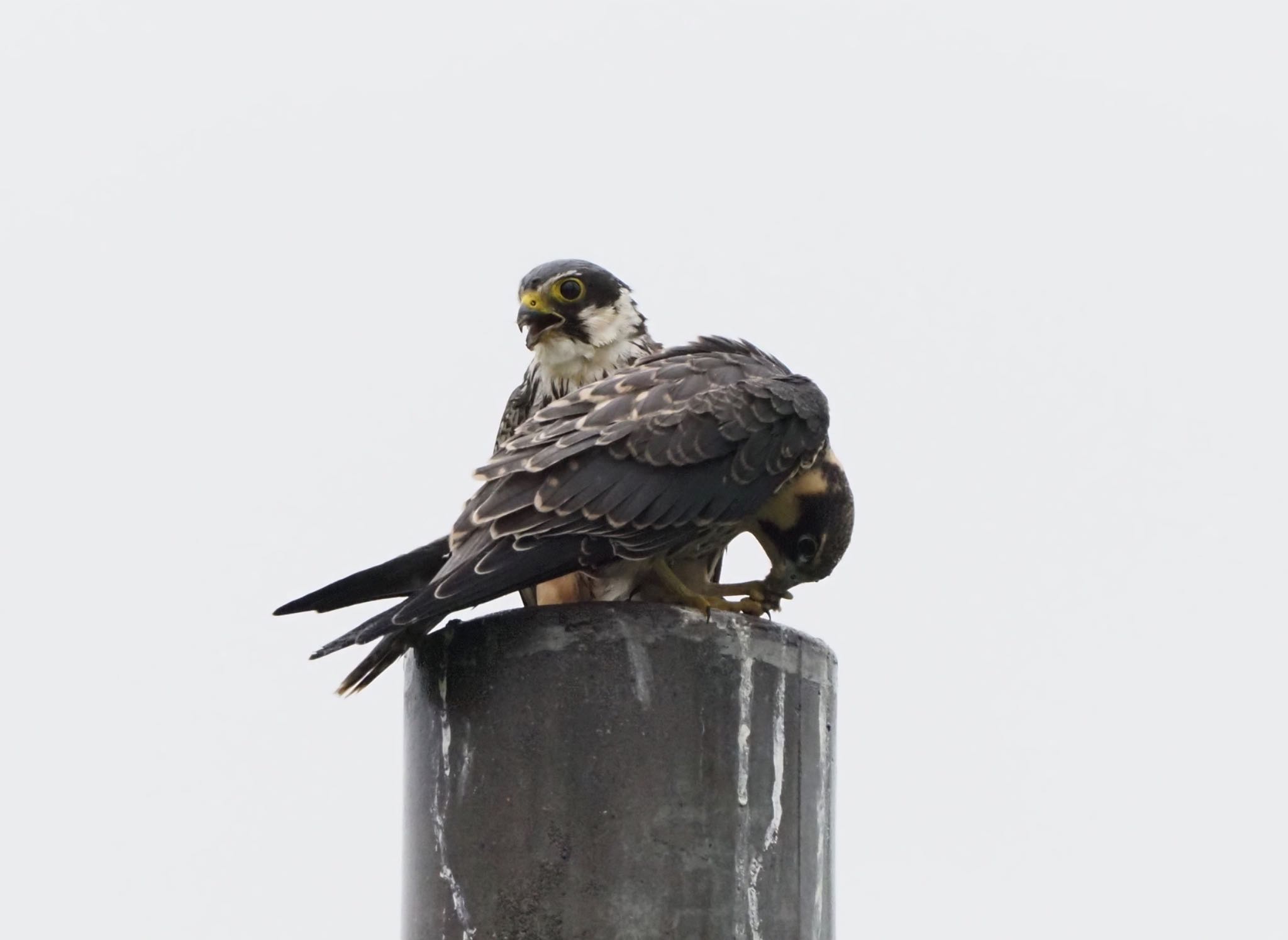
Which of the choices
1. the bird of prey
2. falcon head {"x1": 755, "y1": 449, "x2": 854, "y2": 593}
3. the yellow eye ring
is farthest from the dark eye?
falcon head {"x1": 755, "y1": 449, "x2": 854, "y2": 593}

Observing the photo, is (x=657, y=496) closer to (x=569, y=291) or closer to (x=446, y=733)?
(x=446, y=733)

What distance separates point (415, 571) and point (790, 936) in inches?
57.6

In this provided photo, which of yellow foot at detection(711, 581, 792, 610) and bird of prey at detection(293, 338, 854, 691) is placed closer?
bird of prey at detection(293, 338, 854, 691)

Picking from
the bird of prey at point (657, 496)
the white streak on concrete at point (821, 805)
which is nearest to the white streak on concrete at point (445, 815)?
the bird of prey at point (657, 496)

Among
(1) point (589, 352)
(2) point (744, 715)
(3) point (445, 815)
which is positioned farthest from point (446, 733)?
(1) point (589, 352)

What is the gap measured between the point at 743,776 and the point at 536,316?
281 centimetres

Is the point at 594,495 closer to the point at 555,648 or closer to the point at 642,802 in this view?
the point at 555,648

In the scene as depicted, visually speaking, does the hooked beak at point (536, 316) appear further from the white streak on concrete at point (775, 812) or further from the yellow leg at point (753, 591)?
the white streak on concrete at point (775, 812)

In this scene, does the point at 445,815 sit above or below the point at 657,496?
below

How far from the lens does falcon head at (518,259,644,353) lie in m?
6.91

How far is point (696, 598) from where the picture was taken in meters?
5.08

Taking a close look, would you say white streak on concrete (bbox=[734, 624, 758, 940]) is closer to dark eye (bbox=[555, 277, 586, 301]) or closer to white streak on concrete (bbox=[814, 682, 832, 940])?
white streak on concrete (bbox=[814, 682, 832, 940])

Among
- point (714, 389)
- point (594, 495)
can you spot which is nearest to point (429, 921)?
point (594, 495)

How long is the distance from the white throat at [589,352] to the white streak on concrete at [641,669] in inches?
96.3
